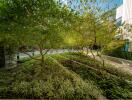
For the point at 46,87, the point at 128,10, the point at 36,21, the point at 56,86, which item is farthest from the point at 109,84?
the point at 128,10

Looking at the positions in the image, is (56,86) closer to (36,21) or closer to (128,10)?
(36,21)

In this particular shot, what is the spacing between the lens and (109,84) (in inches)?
389

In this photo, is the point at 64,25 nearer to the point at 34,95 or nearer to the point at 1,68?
the point at 34,95

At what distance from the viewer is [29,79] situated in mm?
9469

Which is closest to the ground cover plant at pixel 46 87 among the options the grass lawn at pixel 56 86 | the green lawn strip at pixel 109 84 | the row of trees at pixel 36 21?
the grass lawn at pixel 56 86

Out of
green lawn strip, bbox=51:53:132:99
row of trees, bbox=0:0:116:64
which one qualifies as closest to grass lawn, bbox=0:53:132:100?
green lawn strip, bbox=51:53:132:99

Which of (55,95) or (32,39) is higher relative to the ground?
(32,39)

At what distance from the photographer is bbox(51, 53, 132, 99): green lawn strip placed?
875 centimetres

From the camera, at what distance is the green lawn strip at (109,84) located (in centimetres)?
875

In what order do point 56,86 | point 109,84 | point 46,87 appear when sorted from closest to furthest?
point 46,87, point 56,86, point 109,84

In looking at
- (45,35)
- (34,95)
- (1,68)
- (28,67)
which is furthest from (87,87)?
(1,68)

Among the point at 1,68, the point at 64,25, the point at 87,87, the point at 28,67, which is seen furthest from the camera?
the point at 1,68

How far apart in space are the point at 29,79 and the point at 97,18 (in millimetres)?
4560

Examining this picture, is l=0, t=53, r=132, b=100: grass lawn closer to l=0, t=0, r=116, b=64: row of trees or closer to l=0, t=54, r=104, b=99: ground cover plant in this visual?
l=0, t=54, r=104, b=99: ground cover plant
